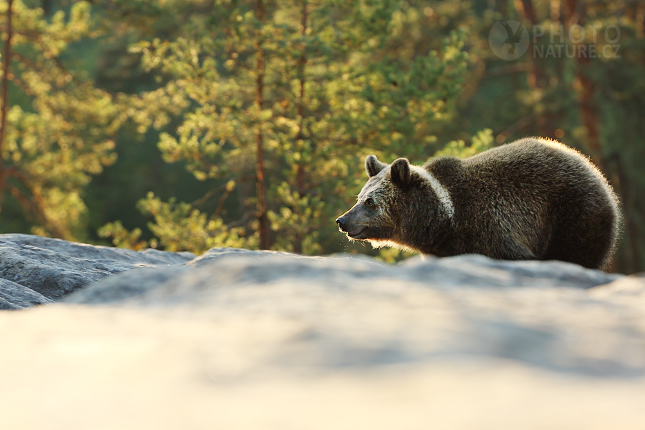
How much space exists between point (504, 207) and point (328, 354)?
3045 mm

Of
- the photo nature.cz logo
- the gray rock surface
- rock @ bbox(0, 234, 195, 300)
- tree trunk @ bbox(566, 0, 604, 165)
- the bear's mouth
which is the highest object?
the photo nature.cz logo

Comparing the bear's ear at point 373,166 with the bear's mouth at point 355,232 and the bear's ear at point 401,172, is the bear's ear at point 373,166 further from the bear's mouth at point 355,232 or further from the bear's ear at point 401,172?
the bear's mouth at point 355,232

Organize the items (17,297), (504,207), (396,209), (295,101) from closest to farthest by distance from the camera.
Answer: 1. (17,297)
2. (504,207)
3. (396,209)
4. (295,101)

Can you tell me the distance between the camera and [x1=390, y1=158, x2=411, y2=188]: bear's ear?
4.40 m

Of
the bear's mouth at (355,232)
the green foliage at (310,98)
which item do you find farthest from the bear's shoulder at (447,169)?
the green foliage at (310,98)

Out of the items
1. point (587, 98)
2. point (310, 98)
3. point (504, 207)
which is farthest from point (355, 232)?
point (587, 98)

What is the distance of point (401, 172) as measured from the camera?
445 centimetres

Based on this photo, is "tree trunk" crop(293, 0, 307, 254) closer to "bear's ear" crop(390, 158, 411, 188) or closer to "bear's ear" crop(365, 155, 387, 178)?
"bear's ear" crop(365, 155, 387, 178)

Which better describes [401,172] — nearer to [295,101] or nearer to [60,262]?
[60,262]

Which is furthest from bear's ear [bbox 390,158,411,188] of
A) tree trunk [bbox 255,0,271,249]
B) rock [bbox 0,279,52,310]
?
tree trunk [bbox 255,0,271,249]

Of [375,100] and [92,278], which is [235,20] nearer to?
[375,100]

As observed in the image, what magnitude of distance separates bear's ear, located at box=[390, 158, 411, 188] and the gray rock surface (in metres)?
2.16

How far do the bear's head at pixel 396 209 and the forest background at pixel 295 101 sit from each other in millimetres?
4661

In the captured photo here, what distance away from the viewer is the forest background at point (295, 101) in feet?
32.8
